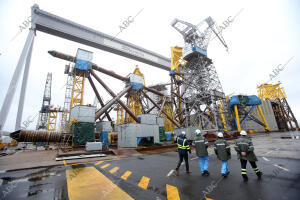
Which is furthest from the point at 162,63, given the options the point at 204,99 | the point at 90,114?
the point at 90,114

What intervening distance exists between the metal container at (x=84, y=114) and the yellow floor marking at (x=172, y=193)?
45.0 ft

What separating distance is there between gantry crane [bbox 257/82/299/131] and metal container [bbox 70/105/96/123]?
166ft

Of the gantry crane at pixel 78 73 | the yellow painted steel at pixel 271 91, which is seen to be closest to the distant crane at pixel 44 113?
the gantry crane at pixel 78 73

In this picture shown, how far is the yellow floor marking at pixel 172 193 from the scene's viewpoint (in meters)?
3.37

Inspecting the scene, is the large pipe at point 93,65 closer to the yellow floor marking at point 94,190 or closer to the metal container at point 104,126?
the metal container at point 104,126

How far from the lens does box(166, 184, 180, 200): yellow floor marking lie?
3367 mm

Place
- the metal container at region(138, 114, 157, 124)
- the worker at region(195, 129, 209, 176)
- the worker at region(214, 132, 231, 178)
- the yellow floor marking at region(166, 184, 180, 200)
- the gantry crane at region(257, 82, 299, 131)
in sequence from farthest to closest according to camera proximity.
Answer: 1. the gantry crane at region(257, 82, 299, 131)
2. the metal container at region(138, 114, 157, 124)
3. the worker at region(195, 129, 209, 176)
4. the worker at region(214, 132, 231, 178)
5. the yellow floor marking at region(166, 184, 180, 200)

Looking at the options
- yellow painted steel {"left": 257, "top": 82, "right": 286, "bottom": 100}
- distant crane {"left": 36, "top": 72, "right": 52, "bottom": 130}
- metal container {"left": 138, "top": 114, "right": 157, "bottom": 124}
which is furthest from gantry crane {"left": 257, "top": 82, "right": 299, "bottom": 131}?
distant crane {"left": 36, "top": 72, "right": 52, "bottom": 130}

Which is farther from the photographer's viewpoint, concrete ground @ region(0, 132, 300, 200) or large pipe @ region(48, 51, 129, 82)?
large pipe @ region(48, 51, 129, 82)

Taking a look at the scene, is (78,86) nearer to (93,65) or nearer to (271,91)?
(93,65)

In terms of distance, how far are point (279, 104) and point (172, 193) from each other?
179ft

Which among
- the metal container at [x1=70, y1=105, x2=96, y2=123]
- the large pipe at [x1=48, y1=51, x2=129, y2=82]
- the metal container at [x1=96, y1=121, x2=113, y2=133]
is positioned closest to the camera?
the metal container at [x1=70, y1=105, x2=96, y2=123]

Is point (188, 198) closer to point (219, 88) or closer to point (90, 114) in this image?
point (90, 114)

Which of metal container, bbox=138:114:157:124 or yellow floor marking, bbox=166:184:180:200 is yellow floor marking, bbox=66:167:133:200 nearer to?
yellow floor marking, bbox=166:184:180:200
